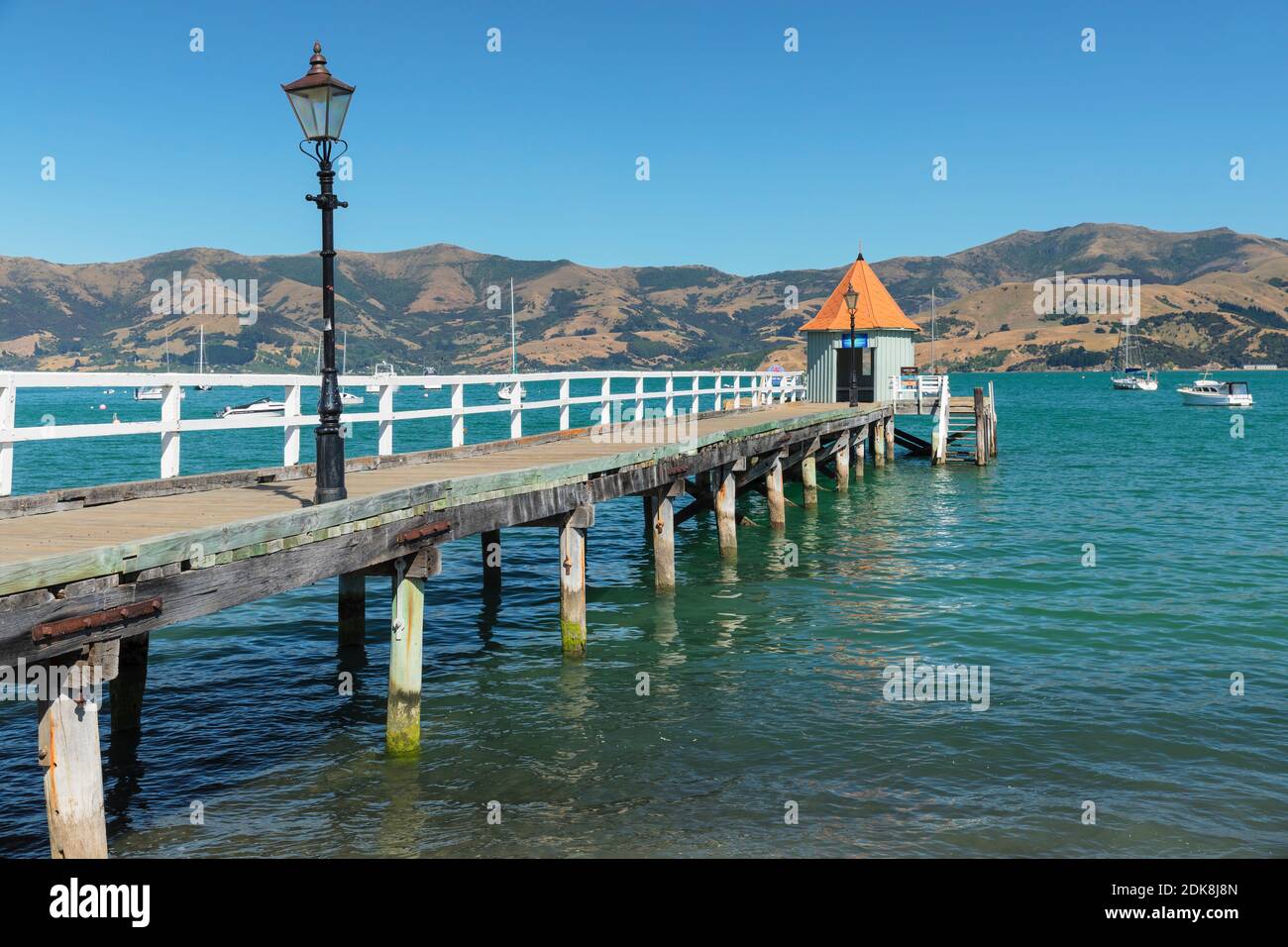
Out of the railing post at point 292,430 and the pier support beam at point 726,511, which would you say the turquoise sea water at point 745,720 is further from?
the railing post at point 292,430

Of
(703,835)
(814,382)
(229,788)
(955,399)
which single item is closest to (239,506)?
(229,788)

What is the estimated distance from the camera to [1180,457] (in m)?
48.6

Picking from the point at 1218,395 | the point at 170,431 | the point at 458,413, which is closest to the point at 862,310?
the point at 458,413

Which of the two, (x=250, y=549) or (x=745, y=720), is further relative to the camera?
(x=745, y=720)

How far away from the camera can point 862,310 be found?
1588 inches

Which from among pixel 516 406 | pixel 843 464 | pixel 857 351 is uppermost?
pixel 857 351

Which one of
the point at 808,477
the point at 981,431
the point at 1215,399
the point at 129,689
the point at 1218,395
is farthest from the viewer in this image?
the point at 1215,399

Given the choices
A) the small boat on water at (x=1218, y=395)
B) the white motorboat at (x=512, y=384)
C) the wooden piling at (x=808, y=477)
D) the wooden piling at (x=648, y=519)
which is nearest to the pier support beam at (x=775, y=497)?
the wooden piling at (x=648, y=519)

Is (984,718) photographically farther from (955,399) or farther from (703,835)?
(955,399)

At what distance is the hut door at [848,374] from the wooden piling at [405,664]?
3133cm

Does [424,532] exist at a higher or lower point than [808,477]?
higher

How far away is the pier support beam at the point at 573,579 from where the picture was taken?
1298cm

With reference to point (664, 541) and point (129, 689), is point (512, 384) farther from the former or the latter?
point (129, 689)

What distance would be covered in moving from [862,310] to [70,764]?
120ft
